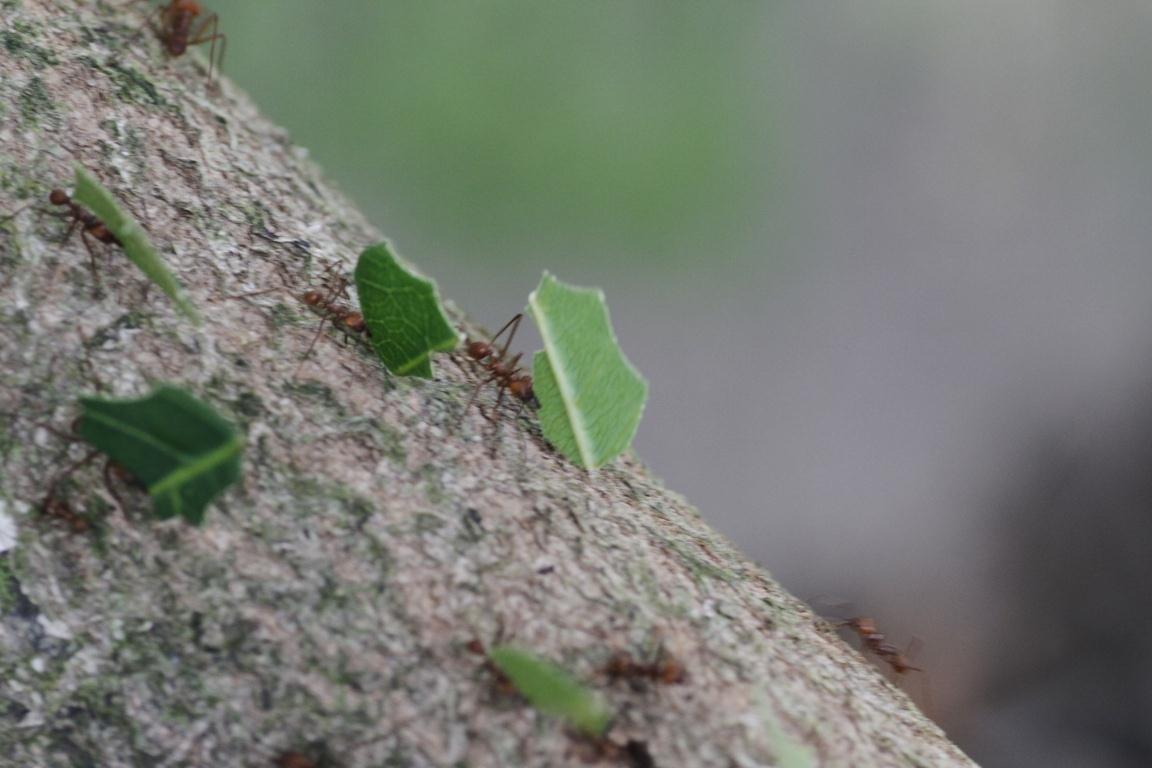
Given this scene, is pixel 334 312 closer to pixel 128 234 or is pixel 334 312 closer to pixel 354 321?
pixel 354 321

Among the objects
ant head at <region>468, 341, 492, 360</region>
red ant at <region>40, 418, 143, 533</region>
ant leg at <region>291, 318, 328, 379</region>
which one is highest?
ant head at <region>468, 341, 492, 360</region>

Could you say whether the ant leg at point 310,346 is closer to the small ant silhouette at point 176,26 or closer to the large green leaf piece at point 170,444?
the large green leaf piece at point 170,444

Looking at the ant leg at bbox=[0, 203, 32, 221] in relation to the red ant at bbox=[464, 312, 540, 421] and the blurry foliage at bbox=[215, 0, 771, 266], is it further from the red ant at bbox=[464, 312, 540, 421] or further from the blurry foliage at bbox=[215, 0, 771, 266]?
the blurry foliage at bbox=[215, 0, 771, 266]

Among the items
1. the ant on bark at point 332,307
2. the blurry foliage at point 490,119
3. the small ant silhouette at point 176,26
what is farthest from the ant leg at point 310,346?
the blurry foliage at point 490,119

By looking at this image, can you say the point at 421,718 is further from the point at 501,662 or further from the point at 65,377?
the point at 65,377

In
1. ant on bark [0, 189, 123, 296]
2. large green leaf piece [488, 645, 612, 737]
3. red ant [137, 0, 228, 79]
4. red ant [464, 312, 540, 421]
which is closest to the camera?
large green leaf piece [488, 645, 612, 737]

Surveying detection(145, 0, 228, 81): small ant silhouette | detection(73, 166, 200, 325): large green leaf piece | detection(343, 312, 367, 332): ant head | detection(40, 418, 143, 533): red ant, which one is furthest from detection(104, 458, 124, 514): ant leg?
detection(145, 0, 228, 81): small ant silhouette
